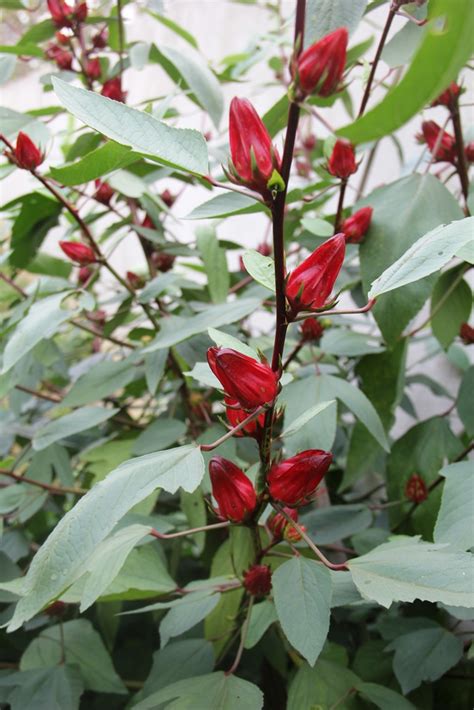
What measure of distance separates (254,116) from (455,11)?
108 mm

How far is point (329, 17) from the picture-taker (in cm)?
28

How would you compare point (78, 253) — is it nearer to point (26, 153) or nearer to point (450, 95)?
point (26, 153)

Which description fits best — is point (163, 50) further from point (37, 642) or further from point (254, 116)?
point (37, 642)

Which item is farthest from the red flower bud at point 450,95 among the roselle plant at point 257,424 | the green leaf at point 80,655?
the green leaf at point 80,655

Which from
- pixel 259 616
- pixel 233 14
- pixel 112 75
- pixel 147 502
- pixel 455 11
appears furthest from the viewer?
pixel 233 14

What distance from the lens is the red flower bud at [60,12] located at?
58 centimetres

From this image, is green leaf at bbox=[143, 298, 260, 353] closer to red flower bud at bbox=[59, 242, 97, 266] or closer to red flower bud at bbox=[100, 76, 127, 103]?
red flower bud at bbox=[59, 242, 97, 266]

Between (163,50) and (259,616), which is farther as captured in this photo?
(163,50)

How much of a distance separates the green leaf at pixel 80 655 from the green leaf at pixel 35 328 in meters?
0.21

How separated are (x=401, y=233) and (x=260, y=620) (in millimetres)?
265

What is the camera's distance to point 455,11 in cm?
16

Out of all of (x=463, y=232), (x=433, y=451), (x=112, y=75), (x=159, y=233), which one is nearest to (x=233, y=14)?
(x=112, y=75)

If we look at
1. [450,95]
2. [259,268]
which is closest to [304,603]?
[259,268]

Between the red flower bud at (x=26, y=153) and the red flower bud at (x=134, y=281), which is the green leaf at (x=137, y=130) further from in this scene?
the red flower bud at (x=134, y=281)
